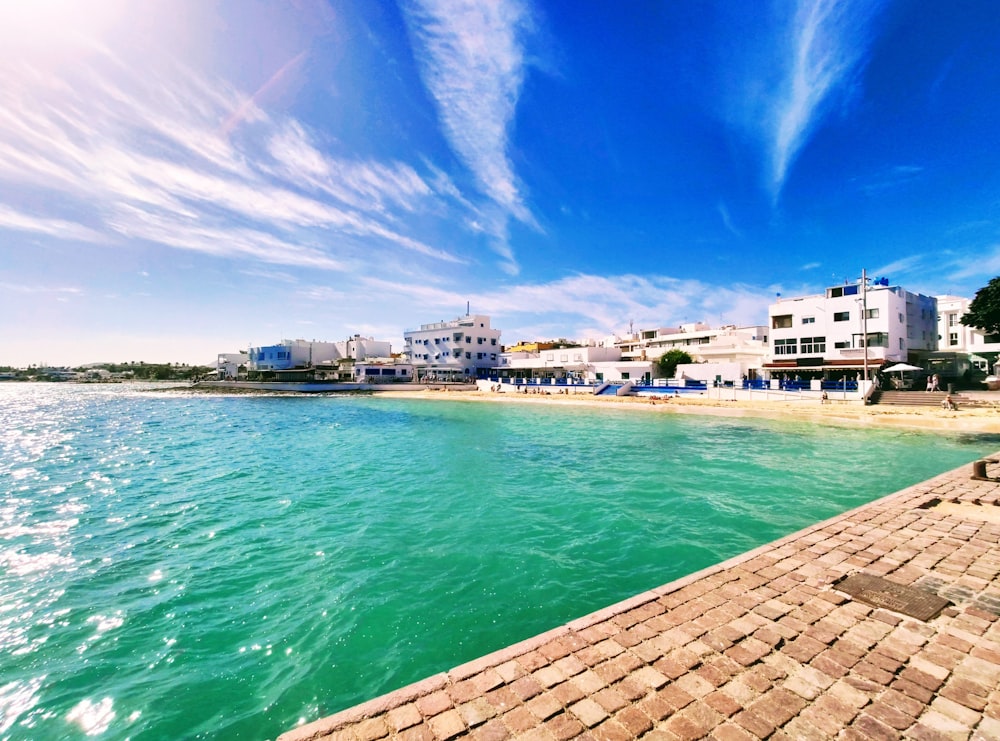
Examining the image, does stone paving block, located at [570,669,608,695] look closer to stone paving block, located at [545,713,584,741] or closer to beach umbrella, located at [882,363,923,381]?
stone paving block, located at [545,713,584,741]

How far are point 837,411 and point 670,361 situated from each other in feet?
76.9

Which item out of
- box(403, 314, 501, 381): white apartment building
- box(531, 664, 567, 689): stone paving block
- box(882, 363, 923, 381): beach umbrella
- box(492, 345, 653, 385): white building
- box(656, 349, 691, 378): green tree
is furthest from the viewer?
box(403, 314, 501, 381): white apartment building

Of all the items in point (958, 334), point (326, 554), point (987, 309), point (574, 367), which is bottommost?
point (326, 554)

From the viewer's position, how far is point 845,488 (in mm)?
14039

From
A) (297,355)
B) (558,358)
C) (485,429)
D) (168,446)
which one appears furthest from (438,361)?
(168,446)

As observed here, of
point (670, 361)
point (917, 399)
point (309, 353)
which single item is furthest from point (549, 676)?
point (309, 353)

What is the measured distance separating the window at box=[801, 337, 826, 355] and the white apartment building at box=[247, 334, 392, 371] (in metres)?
83.3

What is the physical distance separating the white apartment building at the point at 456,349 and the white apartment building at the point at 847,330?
47414mm

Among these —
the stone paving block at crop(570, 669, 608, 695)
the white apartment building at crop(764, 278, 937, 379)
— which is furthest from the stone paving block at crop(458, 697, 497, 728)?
the white apartment building at crop(764, 278, 937, 379)

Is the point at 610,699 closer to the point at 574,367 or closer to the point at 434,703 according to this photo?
the point at 434,703

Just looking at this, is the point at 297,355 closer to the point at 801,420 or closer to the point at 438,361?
the point at 438,361

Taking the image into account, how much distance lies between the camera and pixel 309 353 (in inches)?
3861

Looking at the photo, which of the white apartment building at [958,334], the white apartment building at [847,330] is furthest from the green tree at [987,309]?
the white apartment building at [958,334]

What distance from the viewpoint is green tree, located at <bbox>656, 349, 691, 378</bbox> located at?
183ft
